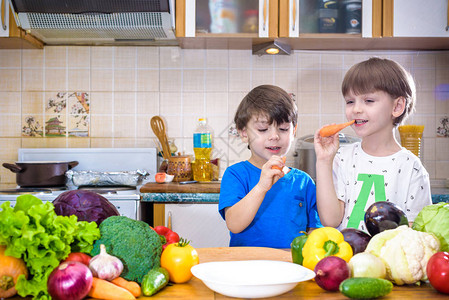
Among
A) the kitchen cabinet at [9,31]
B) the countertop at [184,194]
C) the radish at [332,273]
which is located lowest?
the countertop at [184,194]

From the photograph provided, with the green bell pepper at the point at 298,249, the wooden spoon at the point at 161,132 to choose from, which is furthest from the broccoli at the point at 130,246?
the wooden spoon at the point at 161,132

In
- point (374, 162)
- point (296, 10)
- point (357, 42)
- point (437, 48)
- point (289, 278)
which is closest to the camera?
point (289, 278)

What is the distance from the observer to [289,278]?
74cm

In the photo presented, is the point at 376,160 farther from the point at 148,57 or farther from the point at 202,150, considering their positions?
the point at 148,57

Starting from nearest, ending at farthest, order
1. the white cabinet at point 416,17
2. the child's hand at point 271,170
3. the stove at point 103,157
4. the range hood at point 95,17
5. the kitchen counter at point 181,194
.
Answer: the child's hand at point 271,170
the kitchen counter at point 181,194
the range hood at point 95,17
the white cabinet at point 416,17
the stove at point 103,157

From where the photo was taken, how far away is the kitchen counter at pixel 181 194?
84.0 inches

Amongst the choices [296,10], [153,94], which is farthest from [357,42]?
[153,94]

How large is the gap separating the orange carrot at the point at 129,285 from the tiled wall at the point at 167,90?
6.56 ft

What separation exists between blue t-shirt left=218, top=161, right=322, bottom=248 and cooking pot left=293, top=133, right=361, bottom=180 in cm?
94

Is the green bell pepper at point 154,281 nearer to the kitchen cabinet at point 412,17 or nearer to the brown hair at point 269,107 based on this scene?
the brown hair at point 269,107

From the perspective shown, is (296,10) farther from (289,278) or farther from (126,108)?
(289,278)

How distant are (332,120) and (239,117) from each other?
147 cm

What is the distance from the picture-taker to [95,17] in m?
2.33

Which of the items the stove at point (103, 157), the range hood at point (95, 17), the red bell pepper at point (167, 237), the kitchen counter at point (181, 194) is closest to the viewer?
A: the red bell pepper at point (167, 237)
